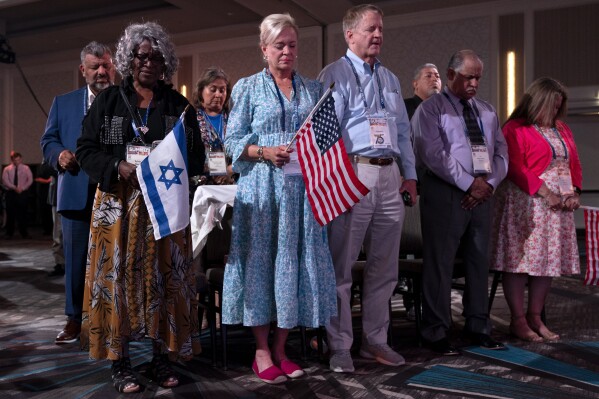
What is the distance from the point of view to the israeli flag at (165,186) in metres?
2.26

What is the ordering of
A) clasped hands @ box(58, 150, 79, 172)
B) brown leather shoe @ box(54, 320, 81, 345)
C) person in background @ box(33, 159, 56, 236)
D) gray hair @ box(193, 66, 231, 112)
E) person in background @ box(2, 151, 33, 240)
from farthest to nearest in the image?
person in background @ box(33, 159, 56, 236) → person in background @ box(2, 151, 33, 240) → gray hair @ box(193, 66, 231, 112) → brown leather shoe @ box(54, 320, 81, 345) → clasped hands @ box(58, 150, 79, 172)

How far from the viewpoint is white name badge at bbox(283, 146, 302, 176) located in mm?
2611

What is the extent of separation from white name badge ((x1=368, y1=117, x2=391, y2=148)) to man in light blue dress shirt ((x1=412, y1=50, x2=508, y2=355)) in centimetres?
49

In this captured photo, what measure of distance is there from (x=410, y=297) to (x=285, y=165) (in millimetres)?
1812

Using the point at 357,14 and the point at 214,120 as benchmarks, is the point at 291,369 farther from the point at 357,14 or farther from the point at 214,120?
the point at 214,120

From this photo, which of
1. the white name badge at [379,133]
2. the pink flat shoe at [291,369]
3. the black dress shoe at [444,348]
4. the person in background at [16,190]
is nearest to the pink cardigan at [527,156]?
the black dress shoe at [444,348]

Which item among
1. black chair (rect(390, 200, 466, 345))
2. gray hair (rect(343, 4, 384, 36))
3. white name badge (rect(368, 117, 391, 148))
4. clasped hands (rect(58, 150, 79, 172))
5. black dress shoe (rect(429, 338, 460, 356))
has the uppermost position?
gray hair (rect(343, 4, 384, 36))

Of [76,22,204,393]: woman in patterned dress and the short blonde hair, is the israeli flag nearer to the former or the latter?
[76,22,204,393]: woman in patterned dress

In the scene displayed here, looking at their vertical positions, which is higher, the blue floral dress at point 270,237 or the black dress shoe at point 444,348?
the blue floral dress at point 270,237

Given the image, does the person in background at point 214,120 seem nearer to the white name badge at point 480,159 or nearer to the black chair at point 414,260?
the black chair at point 414,260

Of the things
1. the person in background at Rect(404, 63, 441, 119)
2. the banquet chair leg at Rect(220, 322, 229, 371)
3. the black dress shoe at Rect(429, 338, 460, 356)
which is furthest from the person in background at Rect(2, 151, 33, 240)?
the black dress shoe at Rect(429, 338, 460, 356)

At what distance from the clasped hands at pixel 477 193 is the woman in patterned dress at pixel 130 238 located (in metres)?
1.47

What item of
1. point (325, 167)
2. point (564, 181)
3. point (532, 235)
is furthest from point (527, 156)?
point (325, 167)

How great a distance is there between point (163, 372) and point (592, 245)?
2.54m
